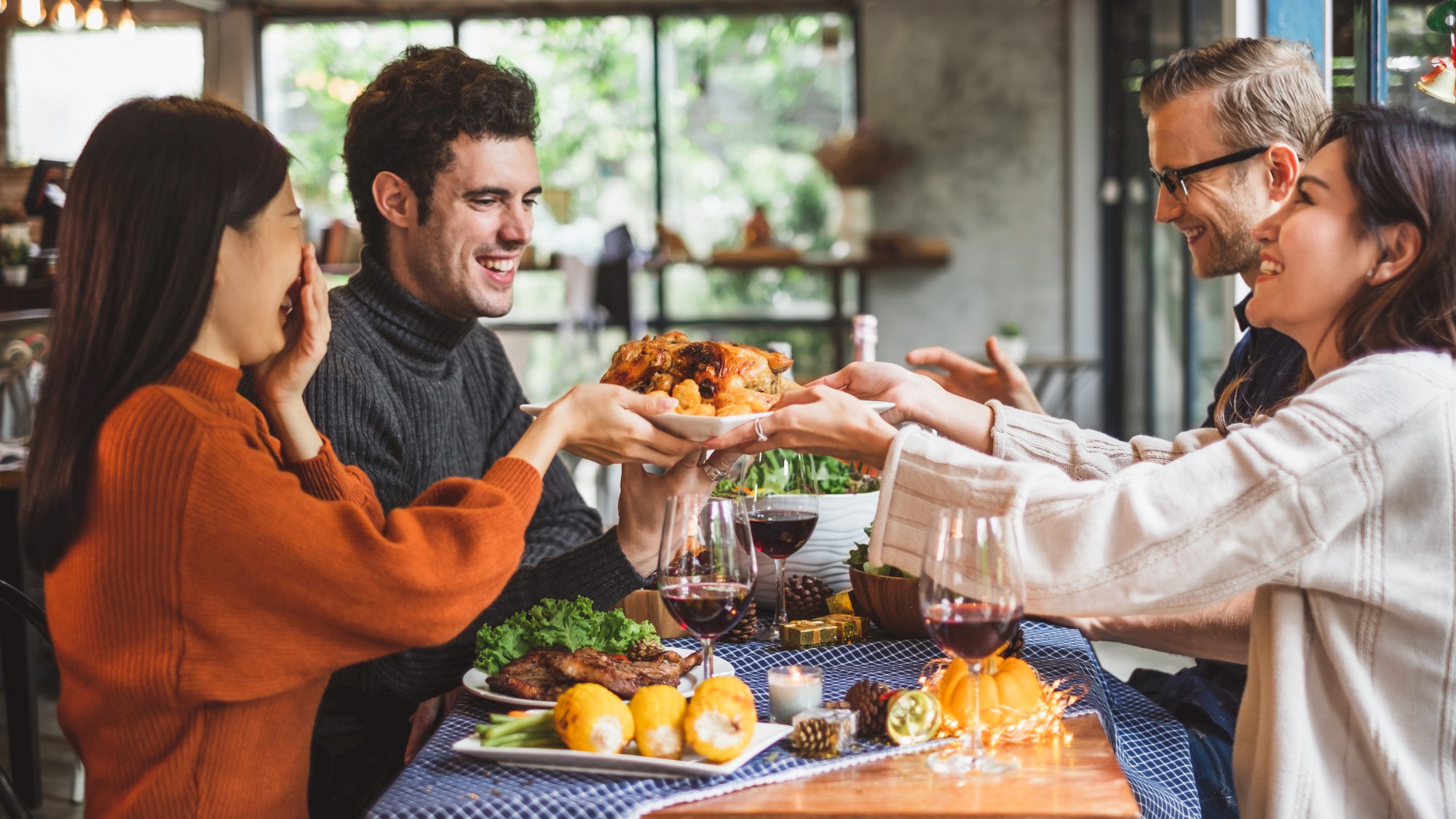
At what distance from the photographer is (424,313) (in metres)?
2.15

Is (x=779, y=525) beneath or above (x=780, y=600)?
above

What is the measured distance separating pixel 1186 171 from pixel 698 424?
3.93ft

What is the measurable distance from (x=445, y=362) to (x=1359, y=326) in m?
1.52

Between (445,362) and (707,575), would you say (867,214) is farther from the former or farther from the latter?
(707,575)

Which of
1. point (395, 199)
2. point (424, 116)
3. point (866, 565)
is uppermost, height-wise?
point (424, 116)

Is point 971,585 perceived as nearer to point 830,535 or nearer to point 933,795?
point 933,795

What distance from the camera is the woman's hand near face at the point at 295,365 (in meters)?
1.58

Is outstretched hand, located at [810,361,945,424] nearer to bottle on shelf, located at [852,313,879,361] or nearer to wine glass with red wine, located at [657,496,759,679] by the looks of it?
bottle on shelf, located at [852,313,879,361]

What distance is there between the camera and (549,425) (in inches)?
59.2

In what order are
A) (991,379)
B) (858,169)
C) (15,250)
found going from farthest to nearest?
(858,169) < (15,250) < (991,379)

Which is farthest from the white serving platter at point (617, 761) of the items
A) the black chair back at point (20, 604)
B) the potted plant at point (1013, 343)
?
the potted plant at point (1013, 343)

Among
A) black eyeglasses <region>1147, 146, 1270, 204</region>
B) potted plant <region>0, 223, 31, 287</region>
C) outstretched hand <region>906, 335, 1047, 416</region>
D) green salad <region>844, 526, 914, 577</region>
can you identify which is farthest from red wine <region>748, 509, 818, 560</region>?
potted plant <region>0, 223, 31, 287</region>

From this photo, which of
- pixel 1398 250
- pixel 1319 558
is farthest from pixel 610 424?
pixel 1398 250

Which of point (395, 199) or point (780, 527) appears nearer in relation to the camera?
point (780, 527)
